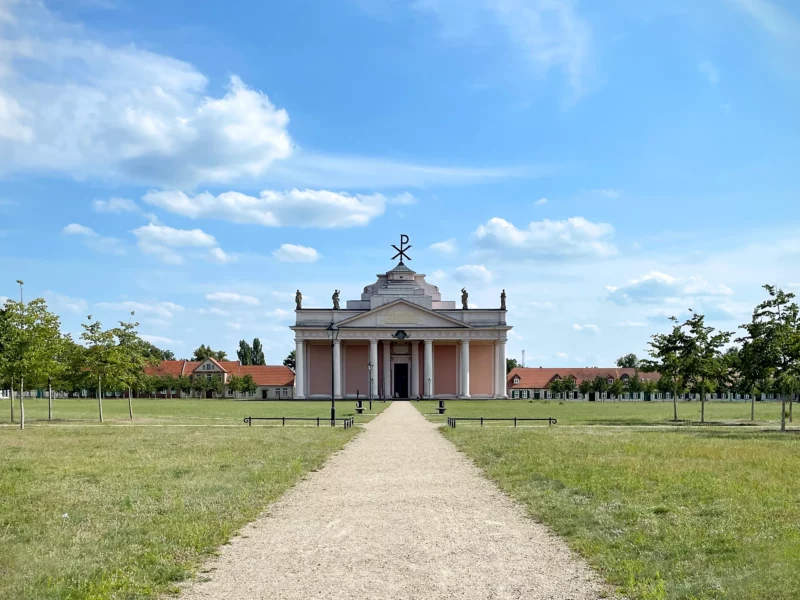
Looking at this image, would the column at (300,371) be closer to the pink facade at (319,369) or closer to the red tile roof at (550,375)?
the pink facade at (319,369)

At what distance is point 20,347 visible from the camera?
3531 centimetres

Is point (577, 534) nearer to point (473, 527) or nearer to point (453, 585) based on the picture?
point (473, 527)

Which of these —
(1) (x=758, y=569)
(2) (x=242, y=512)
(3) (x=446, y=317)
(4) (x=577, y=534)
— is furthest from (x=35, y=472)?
(3) (x=446, y=317)

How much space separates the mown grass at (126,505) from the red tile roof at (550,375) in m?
100

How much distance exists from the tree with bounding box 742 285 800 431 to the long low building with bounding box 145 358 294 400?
289 ft

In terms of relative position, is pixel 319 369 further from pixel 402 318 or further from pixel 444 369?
pixel 444 369

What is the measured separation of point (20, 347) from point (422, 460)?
2249 centimetres

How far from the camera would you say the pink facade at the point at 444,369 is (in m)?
97.8

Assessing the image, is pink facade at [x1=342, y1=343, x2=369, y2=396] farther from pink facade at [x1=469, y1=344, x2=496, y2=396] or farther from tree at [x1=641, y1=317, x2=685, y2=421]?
tree at [x1=641, y1=317, x2=685, y2=421]

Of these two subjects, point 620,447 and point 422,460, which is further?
point 620,447

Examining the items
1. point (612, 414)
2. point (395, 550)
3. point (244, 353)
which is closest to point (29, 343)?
point (395, 550)

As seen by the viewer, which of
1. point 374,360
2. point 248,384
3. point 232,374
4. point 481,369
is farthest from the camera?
point 232,374

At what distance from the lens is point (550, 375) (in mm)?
125062

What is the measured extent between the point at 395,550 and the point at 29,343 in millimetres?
30180
